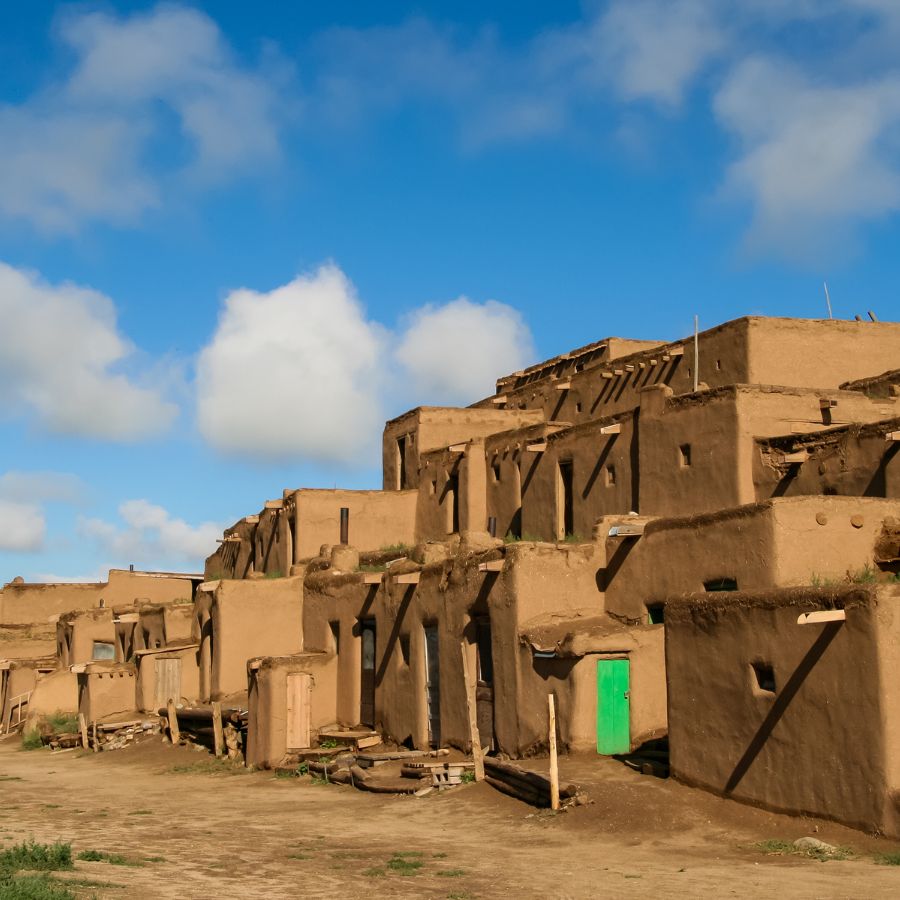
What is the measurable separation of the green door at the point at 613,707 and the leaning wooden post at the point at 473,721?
1760 mm

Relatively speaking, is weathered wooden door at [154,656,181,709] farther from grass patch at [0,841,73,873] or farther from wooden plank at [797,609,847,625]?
wooden plank at [797,609,847,625]

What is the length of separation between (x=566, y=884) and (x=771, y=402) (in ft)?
46.1

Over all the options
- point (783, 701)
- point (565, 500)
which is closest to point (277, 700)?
point (565, 500)

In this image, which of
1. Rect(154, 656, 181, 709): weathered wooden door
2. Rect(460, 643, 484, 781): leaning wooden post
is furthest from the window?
Rect(460, 643, 484, 781): leaning wooden post

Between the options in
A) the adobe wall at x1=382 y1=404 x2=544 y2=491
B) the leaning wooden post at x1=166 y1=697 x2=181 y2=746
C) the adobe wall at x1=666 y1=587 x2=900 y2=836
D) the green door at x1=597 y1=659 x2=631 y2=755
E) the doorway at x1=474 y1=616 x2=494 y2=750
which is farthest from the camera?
the adobe wall at x1=382 y1=404 x2=544 y2=491

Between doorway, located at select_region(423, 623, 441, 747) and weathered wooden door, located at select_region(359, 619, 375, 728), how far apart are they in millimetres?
2396

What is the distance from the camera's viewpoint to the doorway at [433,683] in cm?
2264

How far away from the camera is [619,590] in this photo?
2147 centimetres

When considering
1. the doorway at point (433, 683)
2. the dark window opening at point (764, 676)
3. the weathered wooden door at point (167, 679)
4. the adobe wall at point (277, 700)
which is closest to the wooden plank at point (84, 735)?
the weathered wooden door at point (167, 679)

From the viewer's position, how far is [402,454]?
3859 cm

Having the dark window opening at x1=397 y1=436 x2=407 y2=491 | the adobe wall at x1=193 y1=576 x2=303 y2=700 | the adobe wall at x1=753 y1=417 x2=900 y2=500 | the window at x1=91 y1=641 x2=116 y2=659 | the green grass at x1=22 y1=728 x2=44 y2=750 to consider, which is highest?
the dark window opening at x1=397 y1=436 x2=407 y2=491

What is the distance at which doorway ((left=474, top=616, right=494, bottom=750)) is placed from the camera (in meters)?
21.1

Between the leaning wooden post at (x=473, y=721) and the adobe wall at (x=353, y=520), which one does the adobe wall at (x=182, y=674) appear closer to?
the adobe wall at (x=353, y=520)

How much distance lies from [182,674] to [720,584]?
16.3 m
